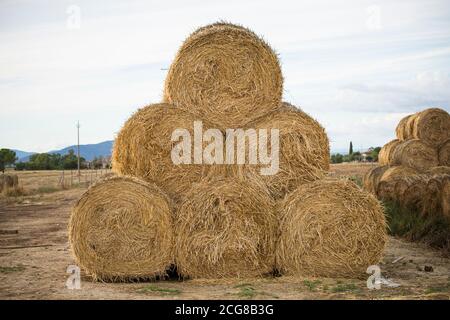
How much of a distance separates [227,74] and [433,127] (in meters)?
9.88

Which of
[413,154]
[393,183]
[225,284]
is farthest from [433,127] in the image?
[225,284]

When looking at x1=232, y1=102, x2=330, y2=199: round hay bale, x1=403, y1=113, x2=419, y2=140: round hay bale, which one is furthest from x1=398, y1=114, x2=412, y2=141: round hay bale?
x1=232, y1=102, x2=330, y2=199: round hay bale

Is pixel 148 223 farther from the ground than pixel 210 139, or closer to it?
closer to it

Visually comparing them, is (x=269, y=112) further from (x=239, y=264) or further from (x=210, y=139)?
(x=239, y=264)

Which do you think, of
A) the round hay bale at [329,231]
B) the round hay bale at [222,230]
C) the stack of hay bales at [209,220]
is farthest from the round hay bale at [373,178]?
the round hay bale at [222,230]

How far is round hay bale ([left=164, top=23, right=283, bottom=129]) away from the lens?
27.4ft

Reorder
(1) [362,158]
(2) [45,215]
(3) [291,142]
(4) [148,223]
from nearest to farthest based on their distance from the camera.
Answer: (4) [148,223]
(3) [291,142]
(2) [45,215]
(1) [362,158]

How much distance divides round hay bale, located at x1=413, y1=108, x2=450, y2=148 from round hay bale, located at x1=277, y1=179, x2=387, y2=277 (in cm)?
960

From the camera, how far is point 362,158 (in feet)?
199

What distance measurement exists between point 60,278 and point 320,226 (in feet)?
10.6

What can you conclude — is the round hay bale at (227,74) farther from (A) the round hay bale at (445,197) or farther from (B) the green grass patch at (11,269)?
(A) the round hay bale at (445,197)

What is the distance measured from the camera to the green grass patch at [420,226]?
10.2 meters

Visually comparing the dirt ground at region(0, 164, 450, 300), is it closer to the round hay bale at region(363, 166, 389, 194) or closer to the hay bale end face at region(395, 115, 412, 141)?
the round hay bale at region(363, 166, 389, 194)

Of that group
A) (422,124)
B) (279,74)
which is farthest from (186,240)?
(422,124)
